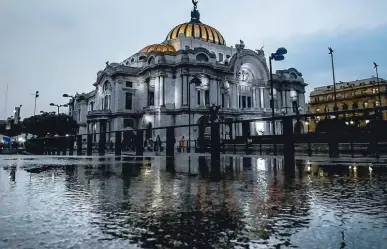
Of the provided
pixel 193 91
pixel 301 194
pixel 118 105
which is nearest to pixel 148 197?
pixel 301 194

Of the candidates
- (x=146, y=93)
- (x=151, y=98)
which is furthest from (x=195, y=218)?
(x=151, y=98)

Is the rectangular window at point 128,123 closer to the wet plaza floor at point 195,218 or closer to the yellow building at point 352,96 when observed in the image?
the yellow building at point 352,96

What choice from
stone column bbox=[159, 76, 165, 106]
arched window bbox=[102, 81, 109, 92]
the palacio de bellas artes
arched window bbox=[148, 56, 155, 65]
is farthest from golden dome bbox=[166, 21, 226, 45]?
arched window bbox=[102, 81, 109, 92]

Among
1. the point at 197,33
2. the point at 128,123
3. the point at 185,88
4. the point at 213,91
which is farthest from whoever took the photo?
the point at 197,33

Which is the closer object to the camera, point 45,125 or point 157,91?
point 157,91

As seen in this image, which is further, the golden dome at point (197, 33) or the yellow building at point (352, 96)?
the yellow building at point (352, 96)

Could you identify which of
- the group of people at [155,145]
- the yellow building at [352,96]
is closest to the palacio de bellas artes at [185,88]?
→ the group of people at [155,145]

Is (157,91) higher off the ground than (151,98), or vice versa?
(157,91)

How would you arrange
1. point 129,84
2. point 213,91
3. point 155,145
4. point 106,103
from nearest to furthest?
point 155,145, point 213,91, point 129,84, point 106,103

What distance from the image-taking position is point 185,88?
4722 centimetres

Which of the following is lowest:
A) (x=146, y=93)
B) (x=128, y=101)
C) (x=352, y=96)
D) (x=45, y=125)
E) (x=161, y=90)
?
(x=45, y=125)

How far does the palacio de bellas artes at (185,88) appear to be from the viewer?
1848 inches

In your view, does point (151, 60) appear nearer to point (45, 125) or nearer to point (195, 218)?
point (45, 125)

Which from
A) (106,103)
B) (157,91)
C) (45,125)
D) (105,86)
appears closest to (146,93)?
(157,91)
